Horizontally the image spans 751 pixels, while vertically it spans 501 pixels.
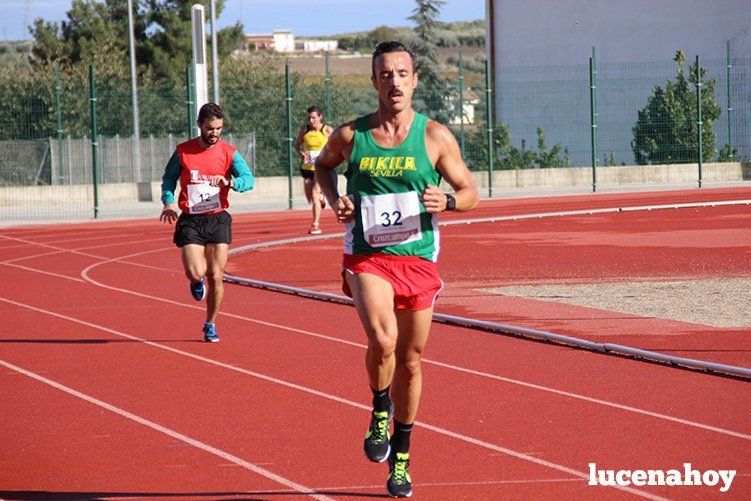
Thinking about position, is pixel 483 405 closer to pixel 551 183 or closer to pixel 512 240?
pixel 512 240

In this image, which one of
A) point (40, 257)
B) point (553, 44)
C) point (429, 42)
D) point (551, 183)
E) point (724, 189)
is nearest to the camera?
point (40, 257)

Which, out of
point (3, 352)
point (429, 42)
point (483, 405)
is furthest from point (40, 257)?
point (429, 42)

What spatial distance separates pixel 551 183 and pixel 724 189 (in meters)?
4.67

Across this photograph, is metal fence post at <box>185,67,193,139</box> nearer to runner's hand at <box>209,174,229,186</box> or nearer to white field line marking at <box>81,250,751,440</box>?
white field line marking at <box>81,250,751,440</box>

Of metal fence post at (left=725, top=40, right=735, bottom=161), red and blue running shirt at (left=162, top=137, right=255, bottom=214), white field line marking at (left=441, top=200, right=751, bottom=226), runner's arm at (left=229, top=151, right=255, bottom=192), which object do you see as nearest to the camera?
runner's arm at (left=229, top=151, right=255, bottom=192)

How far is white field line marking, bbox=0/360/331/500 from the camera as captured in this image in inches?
231

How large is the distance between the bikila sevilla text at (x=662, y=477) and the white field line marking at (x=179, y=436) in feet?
4.29

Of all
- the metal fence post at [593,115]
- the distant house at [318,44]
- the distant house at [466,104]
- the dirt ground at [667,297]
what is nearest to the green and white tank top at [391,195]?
the dirt ground at [667,297]

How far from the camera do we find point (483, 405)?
299 inches

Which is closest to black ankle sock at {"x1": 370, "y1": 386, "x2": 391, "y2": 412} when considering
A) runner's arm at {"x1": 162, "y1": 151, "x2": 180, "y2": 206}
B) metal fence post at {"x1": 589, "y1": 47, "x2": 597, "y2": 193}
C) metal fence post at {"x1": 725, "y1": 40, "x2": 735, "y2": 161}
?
runner's arm at {"x1": 162, "y1": 151, "x2": 180, "y2": 206}

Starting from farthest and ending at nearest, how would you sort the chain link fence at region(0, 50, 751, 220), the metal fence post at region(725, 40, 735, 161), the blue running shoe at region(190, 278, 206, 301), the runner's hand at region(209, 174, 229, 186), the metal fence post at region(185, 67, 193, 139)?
the metal fence post at region(725, 40, 735, 161)
the chain link fence at region(0, 50, 751, 220)
the metal fence post at region(185, 67, 193, 139)
the blue running shoe at region(190, 278, 206, 301)
the runner's hand at region(209, 174, 229, 186)

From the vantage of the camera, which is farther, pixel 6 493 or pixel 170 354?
pixel 170 354

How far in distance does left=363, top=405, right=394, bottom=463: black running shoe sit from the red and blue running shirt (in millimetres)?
4633

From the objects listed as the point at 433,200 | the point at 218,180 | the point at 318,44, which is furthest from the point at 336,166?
the point at 318,44
